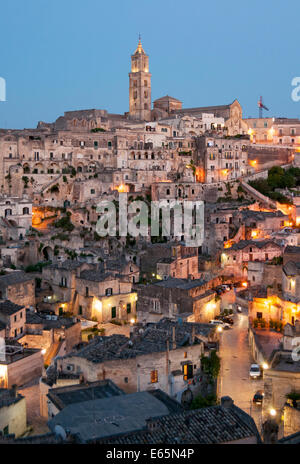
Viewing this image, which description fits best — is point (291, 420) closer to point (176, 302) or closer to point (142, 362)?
point (142, 362)

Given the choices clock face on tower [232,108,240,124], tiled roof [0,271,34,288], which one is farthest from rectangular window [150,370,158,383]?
clock face on tower [232,108,240,124]

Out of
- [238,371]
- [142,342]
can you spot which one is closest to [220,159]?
[238,371]

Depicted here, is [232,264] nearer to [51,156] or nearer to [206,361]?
[206,361]

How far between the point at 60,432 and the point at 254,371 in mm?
11412

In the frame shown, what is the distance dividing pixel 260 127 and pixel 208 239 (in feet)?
109

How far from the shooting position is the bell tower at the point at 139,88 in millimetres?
77750

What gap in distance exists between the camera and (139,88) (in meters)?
78.4

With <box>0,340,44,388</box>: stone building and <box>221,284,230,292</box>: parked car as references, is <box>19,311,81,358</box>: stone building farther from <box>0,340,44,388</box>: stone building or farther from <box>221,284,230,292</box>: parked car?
<box>221,284,230,292</box>: parked car

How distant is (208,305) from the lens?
30.9 metres

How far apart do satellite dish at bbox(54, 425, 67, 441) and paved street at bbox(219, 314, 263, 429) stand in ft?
27.3

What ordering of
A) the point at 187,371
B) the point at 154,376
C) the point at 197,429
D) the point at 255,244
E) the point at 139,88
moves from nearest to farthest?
the point at 197,429, the point at 154,376, the point at 187,371, the point at 255,244, the point at 139,88

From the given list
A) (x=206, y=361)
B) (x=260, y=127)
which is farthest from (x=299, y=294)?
(x=260, y=127)

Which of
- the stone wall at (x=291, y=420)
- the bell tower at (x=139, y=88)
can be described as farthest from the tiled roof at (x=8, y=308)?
the bell tower at (x=139, y=88)

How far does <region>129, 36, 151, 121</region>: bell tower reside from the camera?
255 feet
